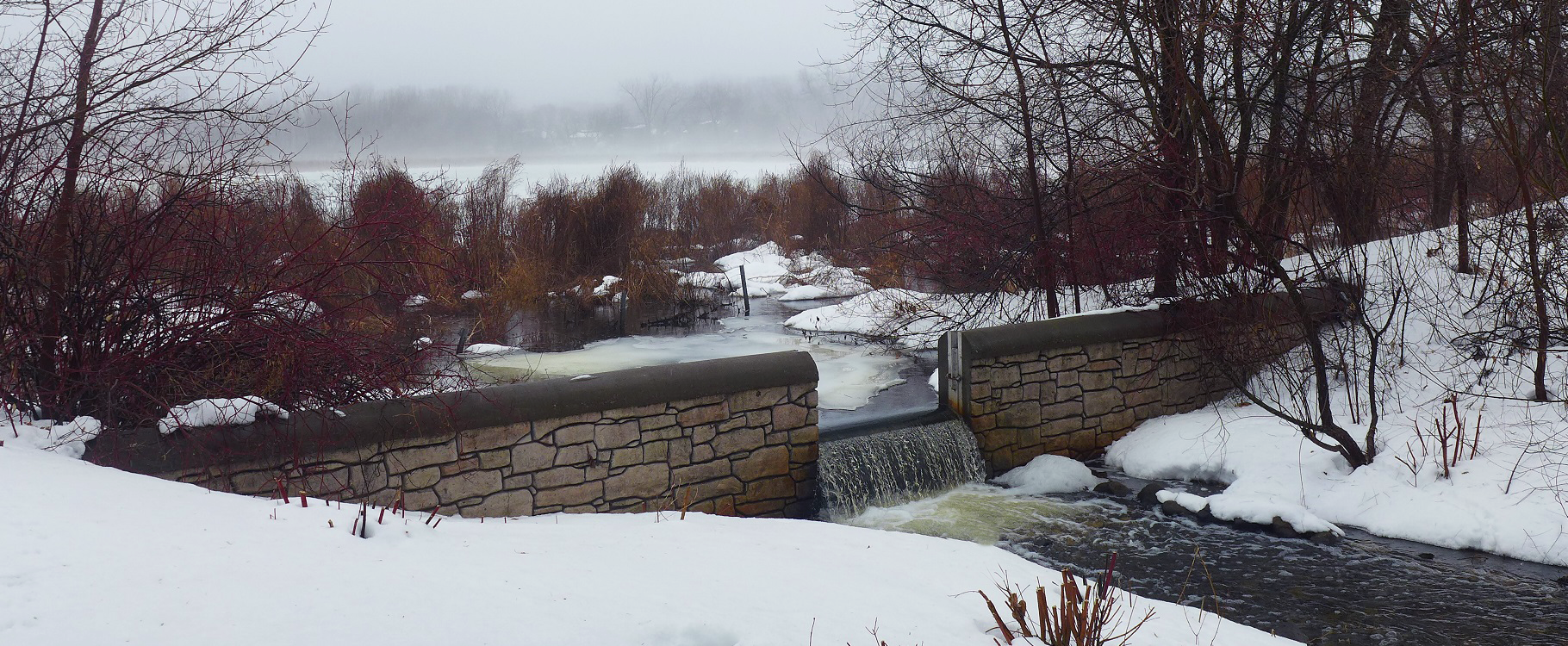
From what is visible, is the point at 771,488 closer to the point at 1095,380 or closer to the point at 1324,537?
the point at 1095,380

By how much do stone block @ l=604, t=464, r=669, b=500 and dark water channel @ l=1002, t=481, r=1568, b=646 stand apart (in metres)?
2.22

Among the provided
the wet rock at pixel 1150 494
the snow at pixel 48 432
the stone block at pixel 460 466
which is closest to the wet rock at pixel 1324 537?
the wet rock at pixel 1150 494

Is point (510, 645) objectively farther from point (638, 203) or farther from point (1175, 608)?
point (638, 203)

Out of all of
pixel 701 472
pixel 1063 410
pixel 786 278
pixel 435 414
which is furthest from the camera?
pixel 786 278

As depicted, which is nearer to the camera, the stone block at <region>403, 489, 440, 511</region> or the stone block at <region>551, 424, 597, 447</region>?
the stone block at <region>403, 489, 440, 511</region>

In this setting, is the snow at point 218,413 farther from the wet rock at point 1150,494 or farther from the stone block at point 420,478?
Result: the wet rock at point 1150,494

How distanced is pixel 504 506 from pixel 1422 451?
6.11 metres

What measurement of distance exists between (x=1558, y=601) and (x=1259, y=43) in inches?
162

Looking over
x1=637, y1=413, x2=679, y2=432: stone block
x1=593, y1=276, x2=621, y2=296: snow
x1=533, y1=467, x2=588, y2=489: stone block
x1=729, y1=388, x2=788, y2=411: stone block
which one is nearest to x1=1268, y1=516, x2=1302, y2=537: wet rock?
x1=729, y1=388, x2=788, y2=411: stone block

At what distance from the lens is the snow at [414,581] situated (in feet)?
8.62

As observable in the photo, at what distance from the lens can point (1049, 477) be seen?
7.34m

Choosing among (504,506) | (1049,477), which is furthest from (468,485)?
(1049,477)

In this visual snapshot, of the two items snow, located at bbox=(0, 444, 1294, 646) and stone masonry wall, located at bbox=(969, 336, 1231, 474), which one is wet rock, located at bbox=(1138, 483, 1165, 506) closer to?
stone masonry wall, located at bbox=(969, 336, 1231, 474)

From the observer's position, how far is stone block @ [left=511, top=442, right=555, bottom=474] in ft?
18.4
